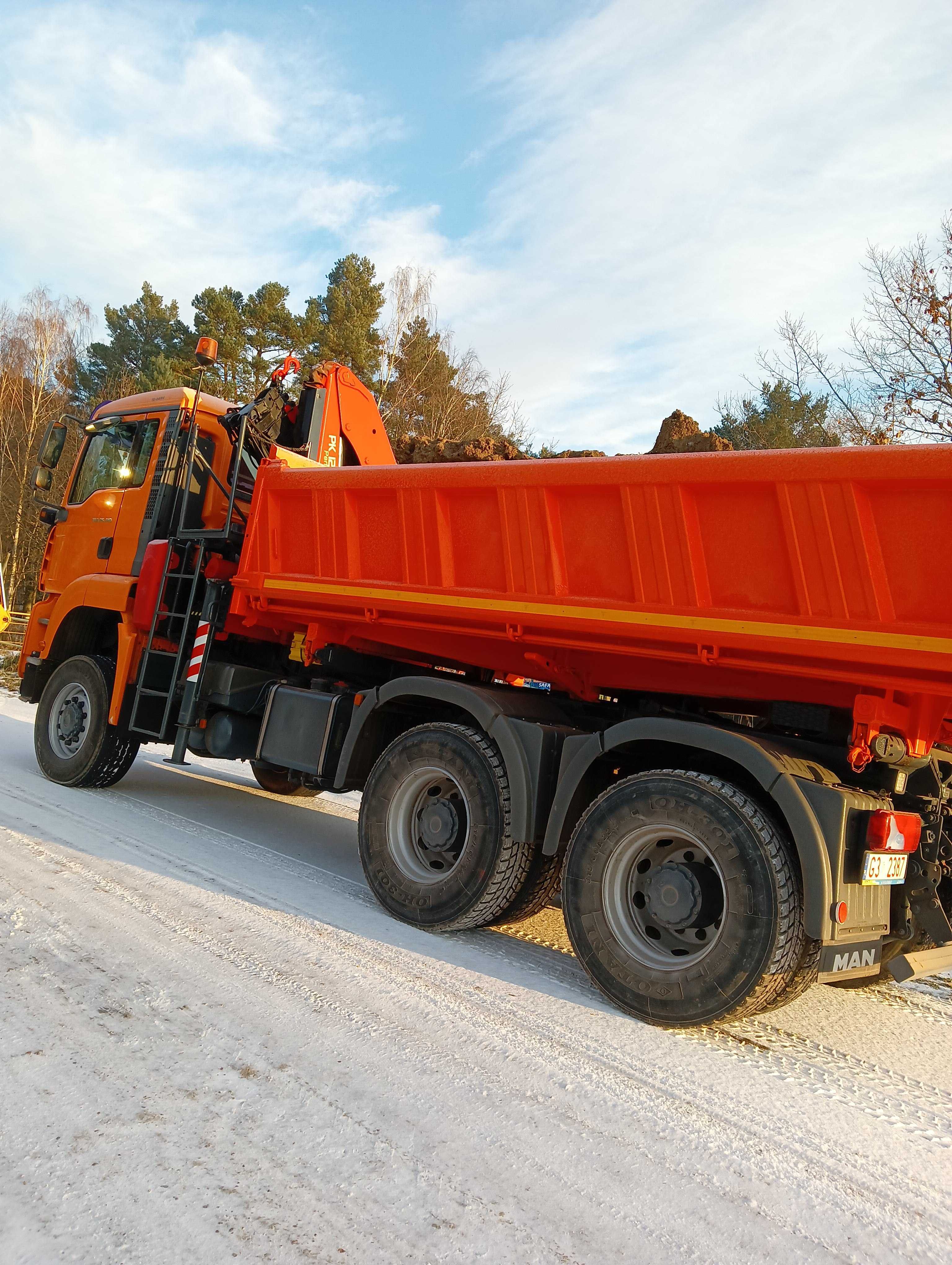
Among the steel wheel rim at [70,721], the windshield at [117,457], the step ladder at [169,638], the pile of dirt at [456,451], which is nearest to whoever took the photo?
the step ladder at [169,638]

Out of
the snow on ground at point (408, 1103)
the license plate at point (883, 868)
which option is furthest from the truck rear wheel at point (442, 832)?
the license plate at point (883, 868)

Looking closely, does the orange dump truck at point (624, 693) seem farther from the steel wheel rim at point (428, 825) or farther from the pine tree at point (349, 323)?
the pine tree at point (349, 323)

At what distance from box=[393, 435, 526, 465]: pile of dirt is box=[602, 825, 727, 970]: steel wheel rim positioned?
74.6 inches

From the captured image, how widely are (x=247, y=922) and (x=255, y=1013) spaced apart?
1.04 metres

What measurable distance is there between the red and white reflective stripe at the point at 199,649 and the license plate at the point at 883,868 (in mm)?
4465

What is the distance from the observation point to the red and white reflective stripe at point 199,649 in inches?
241

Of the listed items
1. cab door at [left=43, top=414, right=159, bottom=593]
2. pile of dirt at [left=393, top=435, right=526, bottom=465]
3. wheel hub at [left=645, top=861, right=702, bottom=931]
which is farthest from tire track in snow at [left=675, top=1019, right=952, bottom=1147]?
cab door at [left=43, top=414, right=159, bottom=593]

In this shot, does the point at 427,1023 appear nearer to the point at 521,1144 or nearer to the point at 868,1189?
the point at 521,1144

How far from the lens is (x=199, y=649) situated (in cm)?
613

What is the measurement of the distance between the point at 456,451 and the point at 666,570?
653 centimetres

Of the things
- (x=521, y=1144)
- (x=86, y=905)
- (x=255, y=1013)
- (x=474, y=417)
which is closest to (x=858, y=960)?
(x=521, y=1144)

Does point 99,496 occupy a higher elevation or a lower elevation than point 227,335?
lower

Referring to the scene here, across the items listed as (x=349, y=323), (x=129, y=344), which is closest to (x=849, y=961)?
(x=349, y=323)

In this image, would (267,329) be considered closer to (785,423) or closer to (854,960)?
(785,423)
